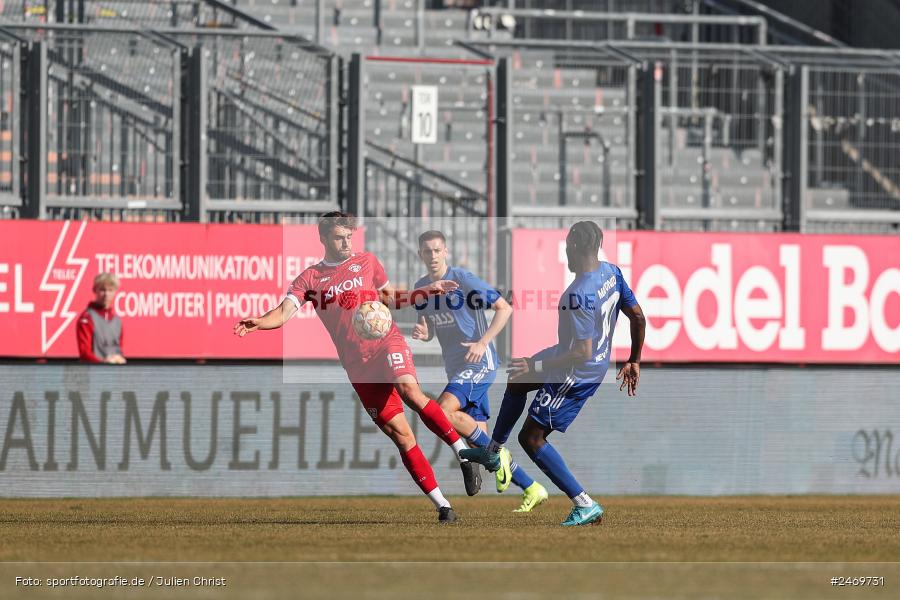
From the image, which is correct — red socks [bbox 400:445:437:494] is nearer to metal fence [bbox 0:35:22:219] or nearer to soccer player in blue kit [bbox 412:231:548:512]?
soccer player in blue kit [bbox 412:231:548:512]

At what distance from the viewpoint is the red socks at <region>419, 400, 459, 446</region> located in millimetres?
12172

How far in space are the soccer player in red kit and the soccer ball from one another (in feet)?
0.13

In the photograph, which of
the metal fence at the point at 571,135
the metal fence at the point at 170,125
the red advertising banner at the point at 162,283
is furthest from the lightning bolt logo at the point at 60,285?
the metal fence at the point at 571,135

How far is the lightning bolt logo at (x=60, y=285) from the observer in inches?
700

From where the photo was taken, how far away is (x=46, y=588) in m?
7.89

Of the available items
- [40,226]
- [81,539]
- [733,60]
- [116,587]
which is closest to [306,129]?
[40,226]

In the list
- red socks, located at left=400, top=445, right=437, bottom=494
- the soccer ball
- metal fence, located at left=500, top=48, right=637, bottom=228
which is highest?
metal fence, located at left=500, top=48, right=637, bottom=228

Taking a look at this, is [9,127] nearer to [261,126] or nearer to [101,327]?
[101,327]

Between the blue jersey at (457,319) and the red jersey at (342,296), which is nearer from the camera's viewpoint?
the red jersey at (342,296)

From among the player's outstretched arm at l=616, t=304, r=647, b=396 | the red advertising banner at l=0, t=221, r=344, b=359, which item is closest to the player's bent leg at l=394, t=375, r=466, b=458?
the player's outstretched arm at l=616, t=304, r=647, b=396

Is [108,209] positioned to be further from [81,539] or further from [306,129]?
[81,539]

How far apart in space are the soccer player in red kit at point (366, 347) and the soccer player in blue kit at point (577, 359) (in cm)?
40

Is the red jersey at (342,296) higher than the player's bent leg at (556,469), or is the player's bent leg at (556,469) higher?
the red jersey at (342,296)

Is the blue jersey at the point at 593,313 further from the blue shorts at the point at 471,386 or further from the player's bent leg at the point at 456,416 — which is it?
the blue shorts at the point at 471,386
